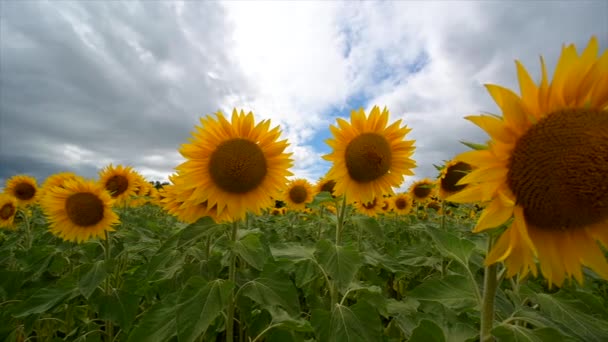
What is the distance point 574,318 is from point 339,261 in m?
1.38

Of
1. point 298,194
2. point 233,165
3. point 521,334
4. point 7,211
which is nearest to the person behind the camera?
point 521,334

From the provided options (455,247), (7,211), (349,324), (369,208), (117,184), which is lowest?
(349,324)

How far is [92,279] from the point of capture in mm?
2840

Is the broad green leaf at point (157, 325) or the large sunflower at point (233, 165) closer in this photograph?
the broad green leaf at point (157, 325)

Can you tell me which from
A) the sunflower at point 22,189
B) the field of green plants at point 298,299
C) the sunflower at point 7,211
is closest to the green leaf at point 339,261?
the field of green plants at point 298,299

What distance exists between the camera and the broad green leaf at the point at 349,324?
217 centimetres

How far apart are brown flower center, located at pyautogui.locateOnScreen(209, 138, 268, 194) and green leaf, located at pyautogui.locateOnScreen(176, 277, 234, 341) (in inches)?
35.1

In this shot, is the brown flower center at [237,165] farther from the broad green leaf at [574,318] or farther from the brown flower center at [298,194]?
the brown flower center at [298,194]

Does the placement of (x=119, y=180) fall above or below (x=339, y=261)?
above

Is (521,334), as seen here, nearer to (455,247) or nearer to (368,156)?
(455,247)

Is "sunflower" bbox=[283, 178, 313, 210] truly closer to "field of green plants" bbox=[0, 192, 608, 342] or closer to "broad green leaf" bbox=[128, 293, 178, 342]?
"field of green plants" bbox=[0, 192, 608, 342]

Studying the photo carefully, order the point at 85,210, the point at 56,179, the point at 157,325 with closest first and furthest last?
1. the point at 157,325
2. the point at 85,210
3. the point at 56,179

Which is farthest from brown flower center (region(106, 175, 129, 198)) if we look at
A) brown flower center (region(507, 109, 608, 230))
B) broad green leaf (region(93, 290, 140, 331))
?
brown flower center (region(507, 109, 608, 230))

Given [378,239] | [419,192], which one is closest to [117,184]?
[378,239]
